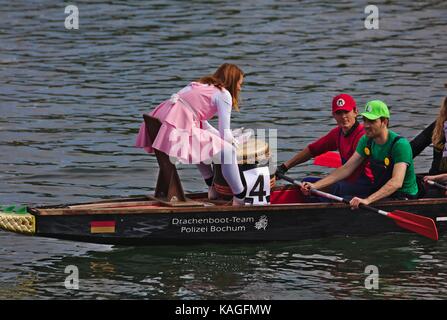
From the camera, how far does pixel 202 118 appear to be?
15109mm

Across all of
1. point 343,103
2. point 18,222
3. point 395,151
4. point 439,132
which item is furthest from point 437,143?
point 18,222

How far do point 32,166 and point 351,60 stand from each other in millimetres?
9756

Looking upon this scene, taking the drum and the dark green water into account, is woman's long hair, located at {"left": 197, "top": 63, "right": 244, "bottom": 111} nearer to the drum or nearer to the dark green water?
the drum

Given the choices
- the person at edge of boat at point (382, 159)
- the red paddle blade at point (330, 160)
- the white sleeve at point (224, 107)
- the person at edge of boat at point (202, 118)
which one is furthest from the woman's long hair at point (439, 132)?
the white sleeve at point (224, 107)

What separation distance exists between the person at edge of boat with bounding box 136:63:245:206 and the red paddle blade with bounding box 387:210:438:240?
1.92m

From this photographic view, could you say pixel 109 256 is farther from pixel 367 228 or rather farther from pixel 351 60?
pixel 351 60

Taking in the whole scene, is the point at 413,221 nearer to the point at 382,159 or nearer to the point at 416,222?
the point at 416,222

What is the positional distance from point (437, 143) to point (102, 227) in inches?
159

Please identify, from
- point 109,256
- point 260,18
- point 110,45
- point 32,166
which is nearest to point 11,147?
point 32,166

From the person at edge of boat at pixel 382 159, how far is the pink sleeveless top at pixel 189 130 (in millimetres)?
1344

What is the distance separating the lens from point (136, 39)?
30.1m

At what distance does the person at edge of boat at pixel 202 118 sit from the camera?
48.9 feet

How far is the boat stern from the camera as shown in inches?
567
